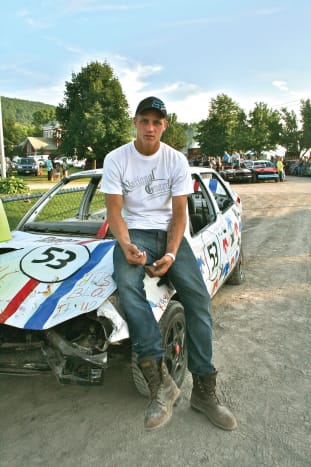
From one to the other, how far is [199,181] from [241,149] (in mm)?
51050

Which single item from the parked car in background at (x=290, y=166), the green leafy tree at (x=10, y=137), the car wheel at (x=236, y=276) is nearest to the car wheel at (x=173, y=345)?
the car wheel at (x=236, y=276)

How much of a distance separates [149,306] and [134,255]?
0.34m

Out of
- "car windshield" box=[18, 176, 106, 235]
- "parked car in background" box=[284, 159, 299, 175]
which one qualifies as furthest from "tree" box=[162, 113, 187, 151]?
"car windshield" box=[18, 176, 106, 235]

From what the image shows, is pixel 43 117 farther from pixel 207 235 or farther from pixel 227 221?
pixel 207 235

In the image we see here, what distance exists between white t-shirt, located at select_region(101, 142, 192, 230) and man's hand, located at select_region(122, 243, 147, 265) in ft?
0.89

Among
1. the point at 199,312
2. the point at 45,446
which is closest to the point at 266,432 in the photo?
the point at 199,312

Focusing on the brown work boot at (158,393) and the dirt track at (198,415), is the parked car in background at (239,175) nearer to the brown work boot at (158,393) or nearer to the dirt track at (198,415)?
the dirt track at (198,415)

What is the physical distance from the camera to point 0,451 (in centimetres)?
244

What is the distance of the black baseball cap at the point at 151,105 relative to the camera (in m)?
2.85

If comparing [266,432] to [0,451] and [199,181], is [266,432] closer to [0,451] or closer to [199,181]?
[0,451]

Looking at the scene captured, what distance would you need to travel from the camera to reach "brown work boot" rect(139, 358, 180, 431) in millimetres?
2535

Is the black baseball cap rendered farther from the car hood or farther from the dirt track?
the dirt track

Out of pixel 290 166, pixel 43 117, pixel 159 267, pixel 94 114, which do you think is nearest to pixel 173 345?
pixel 159 267

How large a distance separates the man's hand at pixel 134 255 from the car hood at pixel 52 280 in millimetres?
213
